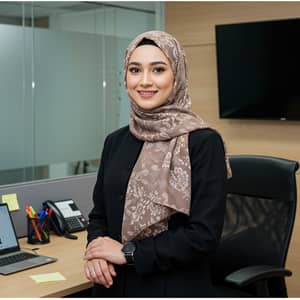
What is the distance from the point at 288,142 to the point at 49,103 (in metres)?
1.66

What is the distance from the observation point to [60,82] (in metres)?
4.10

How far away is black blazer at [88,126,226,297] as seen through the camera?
1531mm

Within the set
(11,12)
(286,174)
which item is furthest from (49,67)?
(286,174)

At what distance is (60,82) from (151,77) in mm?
2591

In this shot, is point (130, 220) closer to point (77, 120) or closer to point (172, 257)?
point (172, 257)

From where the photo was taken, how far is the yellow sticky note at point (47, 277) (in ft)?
6.36

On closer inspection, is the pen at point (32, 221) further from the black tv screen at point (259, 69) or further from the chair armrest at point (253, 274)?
the black tv screen at point (259, 69)

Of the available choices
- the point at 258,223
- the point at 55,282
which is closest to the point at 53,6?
the point at 258,223

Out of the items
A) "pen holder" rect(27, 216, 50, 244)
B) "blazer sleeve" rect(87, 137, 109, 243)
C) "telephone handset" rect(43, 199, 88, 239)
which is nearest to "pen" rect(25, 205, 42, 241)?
"pen holder" rect(27, 216, 50, 244)

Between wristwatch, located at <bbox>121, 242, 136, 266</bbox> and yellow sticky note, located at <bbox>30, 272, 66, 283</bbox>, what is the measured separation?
471 mm

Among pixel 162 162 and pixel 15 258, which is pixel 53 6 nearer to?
pixel 15 258

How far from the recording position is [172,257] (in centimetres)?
153

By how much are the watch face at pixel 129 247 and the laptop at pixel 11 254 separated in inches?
24.4

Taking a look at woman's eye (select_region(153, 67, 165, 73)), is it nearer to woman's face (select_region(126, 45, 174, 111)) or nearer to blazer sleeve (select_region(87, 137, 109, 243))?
woman's face (select_region(126, 45, 174, 111))
